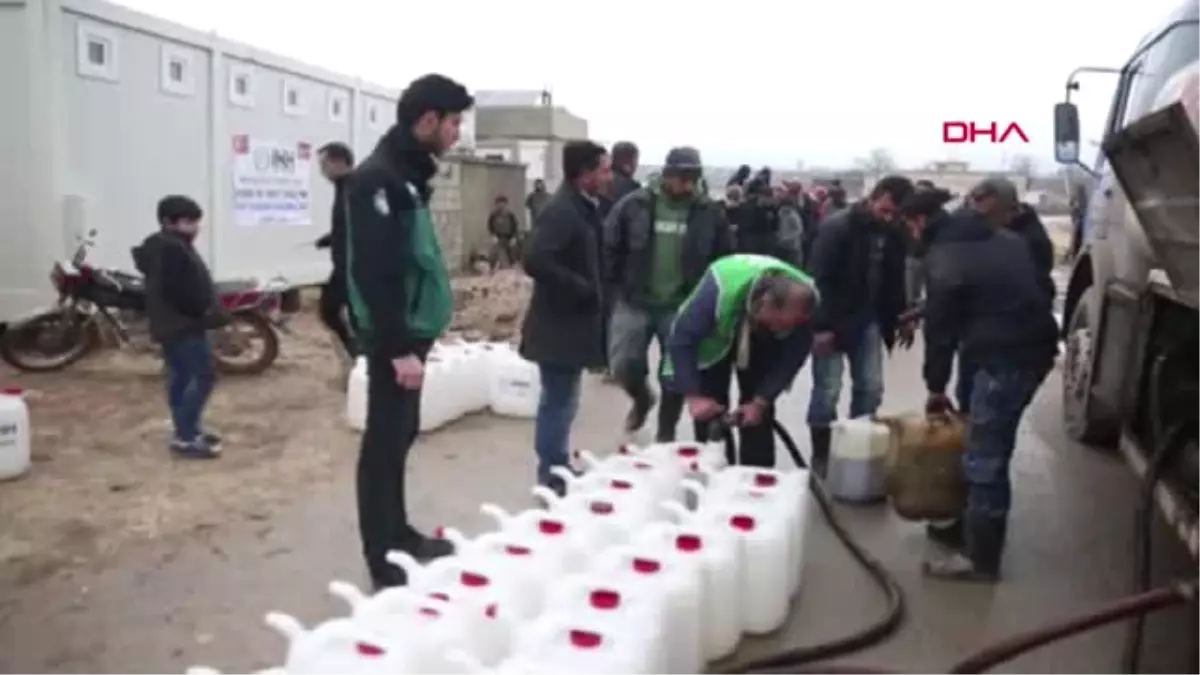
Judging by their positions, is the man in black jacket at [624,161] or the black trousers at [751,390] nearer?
the black trousers at [751,390]

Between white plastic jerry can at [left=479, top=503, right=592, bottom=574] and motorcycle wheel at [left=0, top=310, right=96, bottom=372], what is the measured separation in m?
6.55

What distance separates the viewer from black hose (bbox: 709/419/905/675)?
3732 mm

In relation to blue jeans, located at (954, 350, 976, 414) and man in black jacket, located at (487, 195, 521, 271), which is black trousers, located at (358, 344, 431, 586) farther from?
man in black jacket, located at (487, 195, 521, 271)

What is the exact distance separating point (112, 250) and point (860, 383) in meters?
6.61

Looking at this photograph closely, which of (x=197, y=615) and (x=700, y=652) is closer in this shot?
(x=700, y=652)

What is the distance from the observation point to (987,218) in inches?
186

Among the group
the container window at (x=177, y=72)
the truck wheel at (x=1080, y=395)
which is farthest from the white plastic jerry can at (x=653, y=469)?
the container window at (x=177, y=72)

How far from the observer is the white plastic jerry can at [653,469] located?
177 inches

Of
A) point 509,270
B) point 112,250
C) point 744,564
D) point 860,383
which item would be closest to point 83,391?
point 112,250

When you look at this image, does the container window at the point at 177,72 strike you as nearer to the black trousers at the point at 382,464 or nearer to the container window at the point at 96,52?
the container window at the point at 96,52

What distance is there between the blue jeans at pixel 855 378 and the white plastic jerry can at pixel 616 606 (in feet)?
10.8

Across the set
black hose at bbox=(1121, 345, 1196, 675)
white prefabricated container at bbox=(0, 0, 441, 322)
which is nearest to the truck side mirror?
black hose at bbox=(1121, 345, 1196, 675)

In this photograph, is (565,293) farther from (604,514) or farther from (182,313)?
(182,313)

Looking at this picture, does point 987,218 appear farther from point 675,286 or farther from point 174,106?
point 174,106
